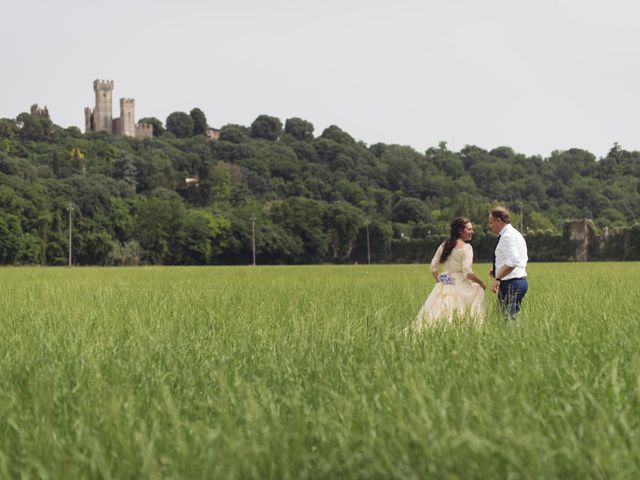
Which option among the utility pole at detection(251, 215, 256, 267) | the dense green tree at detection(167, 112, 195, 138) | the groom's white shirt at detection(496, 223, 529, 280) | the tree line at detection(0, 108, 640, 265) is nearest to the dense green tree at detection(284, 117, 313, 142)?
the tree line at detection(0, 108, 640, 265)

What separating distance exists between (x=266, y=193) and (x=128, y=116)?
6405 centimetres

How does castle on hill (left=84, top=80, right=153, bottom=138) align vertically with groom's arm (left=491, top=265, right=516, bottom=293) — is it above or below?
above

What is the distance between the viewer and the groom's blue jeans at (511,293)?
937cm

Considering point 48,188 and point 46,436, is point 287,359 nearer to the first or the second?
point 46,436

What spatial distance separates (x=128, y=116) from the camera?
185 m

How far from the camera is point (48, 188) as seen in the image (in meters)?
91.7

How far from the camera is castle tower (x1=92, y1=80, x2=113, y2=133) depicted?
19338 centimetres

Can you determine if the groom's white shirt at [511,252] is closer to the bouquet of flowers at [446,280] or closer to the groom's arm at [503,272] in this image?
the groom's arm at [503,272]

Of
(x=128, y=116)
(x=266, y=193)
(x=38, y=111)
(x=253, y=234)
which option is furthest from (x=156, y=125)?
(x=253, y=234)

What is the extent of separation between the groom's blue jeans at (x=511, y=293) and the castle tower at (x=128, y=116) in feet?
588

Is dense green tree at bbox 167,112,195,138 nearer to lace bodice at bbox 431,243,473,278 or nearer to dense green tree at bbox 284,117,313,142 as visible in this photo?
dense green tree at bbox 284,117,313,142

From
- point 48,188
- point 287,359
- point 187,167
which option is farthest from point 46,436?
point 187,167

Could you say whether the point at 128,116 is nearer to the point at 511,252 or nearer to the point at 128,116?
the point at 128,116

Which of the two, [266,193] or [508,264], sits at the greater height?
[266,193]
